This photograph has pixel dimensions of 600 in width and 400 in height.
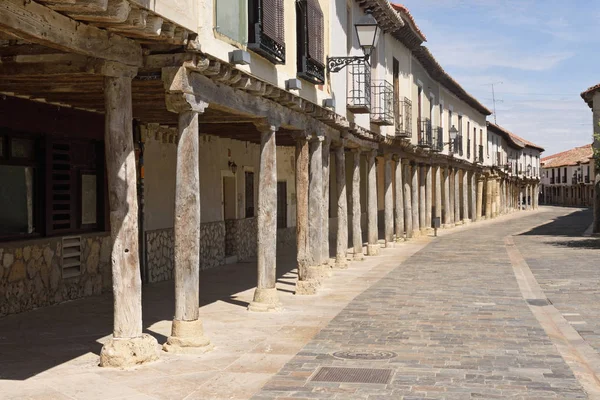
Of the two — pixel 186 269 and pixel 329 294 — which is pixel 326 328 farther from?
pixel 329 294

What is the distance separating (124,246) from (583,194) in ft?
287

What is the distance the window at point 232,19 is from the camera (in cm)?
895

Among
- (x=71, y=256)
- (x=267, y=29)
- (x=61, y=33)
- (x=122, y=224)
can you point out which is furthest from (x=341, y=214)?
(x=61, y=33)

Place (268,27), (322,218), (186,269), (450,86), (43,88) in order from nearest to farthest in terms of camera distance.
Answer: (186,269), (43,88), (268,27), (322,218), (450,86)

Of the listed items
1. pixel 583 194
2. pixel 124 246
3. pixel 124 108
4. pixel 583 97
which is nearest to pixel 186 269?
pixel 124 246

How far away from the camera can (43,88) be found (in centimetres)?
914

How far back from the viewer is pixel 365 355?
8062mm

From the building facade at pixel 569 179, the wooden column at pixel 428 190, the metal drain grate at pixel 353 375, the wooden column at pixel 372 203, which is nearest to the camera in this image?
the metal drain grate at pixel 353 375

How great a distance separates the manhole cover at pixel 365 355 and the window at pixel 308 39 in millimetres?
5631

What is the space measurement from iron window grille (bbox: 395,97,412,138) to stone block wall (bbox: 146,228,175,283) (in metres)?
10.1

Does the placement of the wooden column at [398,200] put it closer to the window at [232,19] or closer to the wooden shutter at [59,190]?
the wooden shutter at [59,190]

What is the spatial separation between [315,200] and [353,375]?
686 centimetres

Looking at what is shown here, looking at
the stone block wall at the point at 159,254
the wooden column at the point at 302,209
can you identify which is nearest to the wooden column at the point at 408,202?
the stone block wall at the point at 159,254

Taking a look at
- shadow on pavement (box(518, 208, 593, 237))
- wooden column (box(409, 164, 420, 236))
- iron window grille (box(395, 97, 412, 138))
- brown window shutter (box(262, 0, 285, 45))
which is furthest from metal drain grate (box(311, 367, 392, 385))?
shadow on pavement (box(518, 208, 593, 237))
